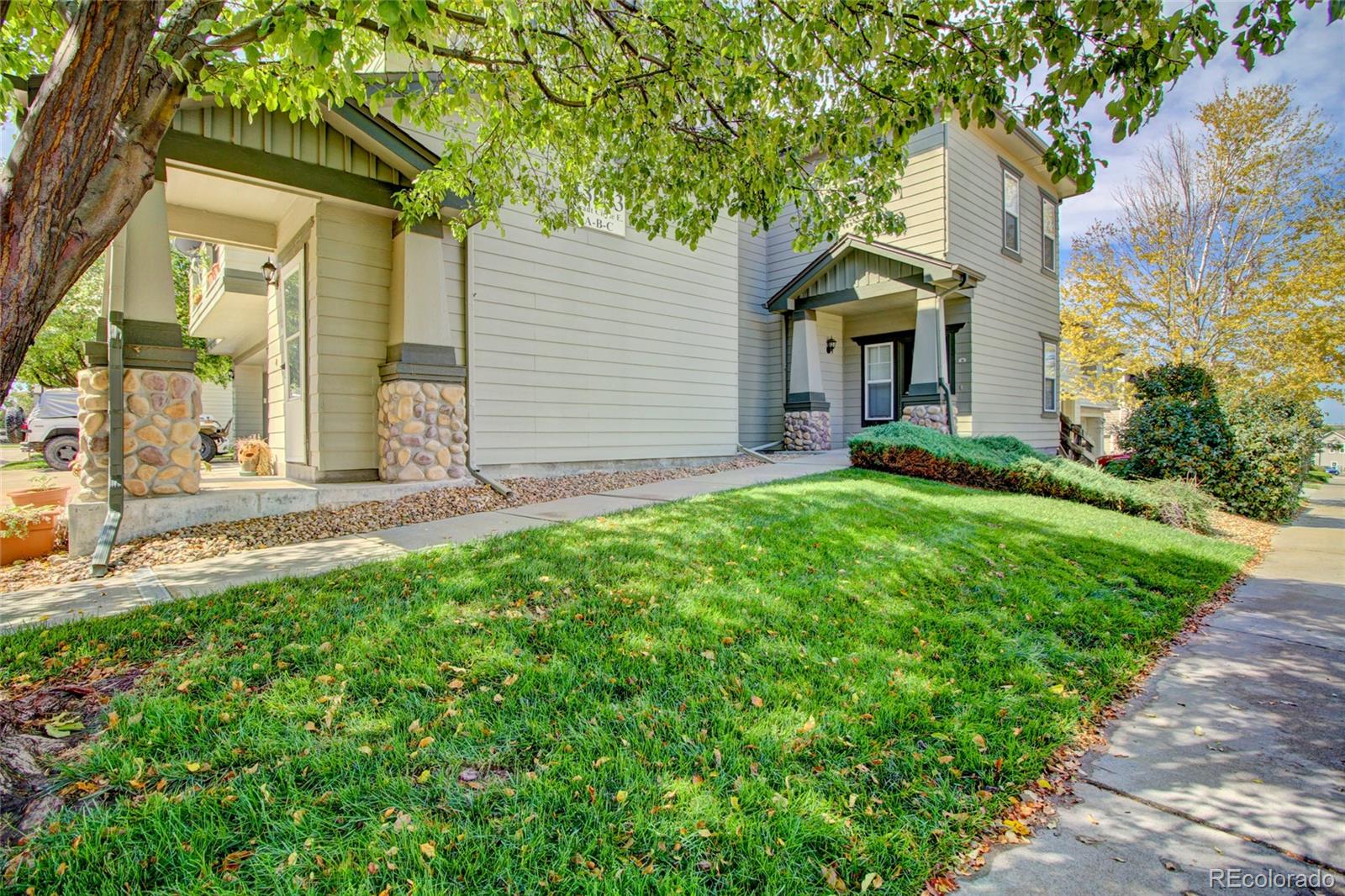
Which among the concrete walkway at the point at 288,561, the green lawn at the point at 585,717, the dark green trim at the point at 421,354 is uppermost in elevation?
the dark green trim at the point at 421,354

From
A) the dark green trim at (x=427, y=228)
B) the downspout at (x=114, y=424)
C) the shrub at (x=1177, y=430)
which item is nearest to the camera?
the downspout at (x=114, y=424)

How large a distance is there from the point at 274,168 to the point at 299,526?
331 cm

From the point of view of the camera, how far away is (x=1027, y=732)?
2484mm

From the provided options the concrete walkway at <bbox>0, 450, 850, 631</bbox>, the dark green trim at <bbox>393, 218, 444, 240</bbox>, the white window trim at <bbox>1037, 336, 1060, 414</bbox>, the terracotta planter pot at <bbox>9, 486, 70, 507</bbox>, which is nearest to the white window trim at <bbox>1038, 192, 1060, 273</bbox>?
the white window trim at <bbox>1037, 336, 1060, 414</bbox>

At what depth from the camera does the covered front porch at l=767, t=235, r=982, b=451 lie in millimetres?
10219

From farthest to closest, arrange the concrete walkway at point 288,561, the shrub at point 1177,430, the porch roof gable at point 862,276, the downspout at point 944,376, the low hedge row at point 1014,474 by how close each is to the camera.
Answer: the downspout at point 944,376 → the porch roof gable at point 862,276 → the shrub at point 1177,430 → the low hedge row at point 1014,474 → the concrete walkway at point 288,561

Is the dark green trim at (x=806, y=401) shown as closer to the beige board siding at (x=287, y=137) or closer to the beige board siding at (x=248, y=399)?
the beige board siding at (x=287, y=137)

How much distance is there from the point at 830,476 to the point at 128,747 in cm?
679

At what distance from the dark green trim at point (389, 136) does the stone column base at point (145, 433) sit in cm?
279

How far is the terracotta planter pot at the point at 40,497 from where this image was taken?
5.86 meters

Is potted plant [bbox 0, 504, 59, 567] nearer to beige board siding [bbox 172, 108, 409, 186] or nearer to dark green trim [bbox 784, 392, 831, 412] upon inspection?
beige board siding [bbox 172, 108, 409, 186]

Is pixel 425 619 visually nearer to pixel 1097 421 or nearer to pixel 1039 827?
pixel 1039 827

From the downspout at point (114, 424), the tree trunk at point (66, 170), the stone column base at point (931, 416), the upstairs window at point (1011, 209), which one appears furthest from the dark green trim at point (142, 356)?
the upstairs window at point (1011, 209)

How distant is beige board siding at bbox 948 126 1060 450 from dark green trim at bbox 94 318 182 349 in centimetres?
1065
